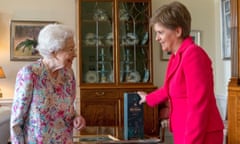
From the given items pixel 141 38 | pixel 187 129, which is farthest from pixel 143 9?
pixel 187 129

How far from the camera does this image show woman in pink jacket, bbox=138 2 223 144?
1.51 meters

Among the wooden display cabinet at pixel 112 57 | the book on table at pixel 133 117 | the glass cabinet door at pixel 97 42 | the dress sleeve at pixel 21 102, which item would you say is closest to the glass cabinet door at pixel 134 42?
the wooden display cabinet at pixel 112 57

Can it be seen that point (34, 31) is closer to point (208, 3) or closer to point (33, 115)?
point (208, 3)

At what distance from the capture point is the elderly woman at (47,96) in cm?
173

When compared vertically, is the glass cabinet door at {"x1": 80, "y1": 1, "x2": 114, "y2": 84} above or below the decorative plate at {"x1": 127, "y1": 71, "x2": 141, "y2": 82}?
above

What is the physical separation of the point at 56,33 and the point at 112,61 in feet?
9.90

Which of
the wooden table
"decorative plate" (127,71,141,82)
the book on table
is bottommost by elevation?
the wooden table

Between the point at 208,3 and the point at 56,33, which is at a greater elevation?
the point at 208,3

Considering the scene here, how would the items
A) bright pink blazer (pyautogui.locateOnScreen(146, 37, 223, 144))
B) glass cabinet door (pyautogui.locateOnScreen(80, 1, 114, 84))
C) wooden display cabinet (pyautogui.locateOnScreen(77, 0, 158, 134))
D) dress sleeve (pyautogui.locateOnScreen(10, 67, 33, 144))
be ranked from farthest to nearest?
glass cabinet door (pyautogui.locateOnScreen(80, 1, 114, 84)), wooden display cabinet (pyautogui.locateOnScreen(77, 0, 158, 134)), dress sleeve (pyautogui.locateOnScreen(10, 67, 33, 144)), bright pink blazer (pyautogui.locateOnScreen(146, 37, 223, 144))

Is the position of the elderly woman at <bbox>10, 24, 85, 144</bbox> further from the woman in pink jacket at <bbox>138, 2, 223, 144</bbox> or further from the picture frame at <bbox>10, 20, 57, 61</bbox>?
the picture frame at <bbox>10, 20, 57, 61</bbox>

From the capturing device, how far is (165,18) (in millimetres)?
1647

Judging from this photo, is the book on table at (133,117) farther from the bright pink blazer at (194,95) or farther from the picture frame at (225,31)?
the picture frame at (225,31)

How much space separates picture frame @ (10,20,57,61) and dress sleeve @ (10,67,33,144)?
331cm

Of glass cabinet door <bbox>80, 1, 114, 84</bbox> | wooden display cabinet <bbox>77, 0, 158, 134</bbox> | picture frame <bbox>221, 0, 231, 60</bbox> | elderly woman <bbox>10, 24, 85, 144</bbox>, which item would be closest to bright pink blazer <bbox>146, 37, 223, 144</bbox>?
elderly woman <bbox>10, 24, 85, 144</bbox>
